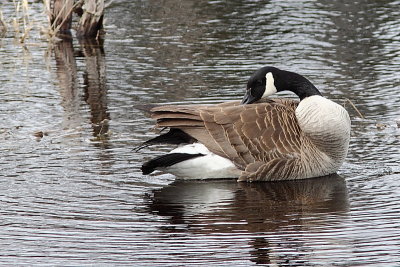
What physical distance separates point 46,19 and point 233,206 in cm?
1012

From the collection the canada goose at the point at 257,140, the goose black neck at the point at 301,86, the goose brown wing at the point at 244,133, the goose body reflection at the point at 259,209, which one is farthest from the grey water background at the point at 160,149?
the goose black neck at the point at 301,86

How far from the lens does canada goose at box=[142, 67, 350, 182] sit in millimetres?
8930

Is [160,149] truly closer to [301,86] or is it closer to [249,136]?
[249,136]

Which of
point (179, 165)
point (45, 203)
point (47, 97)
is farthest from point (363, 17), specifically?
point (45, 203)

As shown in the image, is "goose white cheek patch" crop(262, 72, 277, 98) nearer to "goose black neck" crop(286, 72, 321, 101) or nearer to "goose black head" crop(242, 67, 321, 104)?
"goose black head" crop(242, 67, 321, 104)

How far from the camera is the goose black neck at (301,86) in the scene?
925 cm

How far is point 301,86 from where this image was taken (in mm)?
9273

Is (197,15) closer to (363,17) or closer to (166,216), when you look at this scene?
(363,17)

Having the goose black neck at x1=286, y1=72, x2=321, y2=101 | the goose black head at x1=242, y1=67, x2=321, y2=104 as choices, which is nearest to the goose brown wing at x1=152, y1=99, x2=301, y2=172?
the goose black head at x1=242, y1=67, x2=321, y2=104

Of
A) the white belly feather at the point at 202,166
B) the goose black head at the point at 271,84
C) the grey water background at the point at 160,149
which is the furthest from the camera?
the goose black head at the point at 271,84

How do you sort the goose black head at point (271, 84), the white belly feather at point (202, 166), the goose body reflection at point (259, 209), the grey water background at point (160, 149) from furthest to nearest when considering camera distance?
the goose black head at point (271, 84), the white belly feather at point (202, 166), the goose body reflection at point (259, 209), the grey water background at point (160, 149)

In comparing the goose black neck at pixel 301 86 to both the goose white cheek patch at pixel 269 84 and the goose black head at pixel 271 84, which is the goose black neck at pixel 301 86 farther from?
the goose white cheek patch at pixel 269 84

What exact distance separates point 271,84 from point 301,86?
31 centimetres

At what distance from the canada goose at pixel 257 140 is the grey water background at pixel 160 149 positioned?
15 cm
